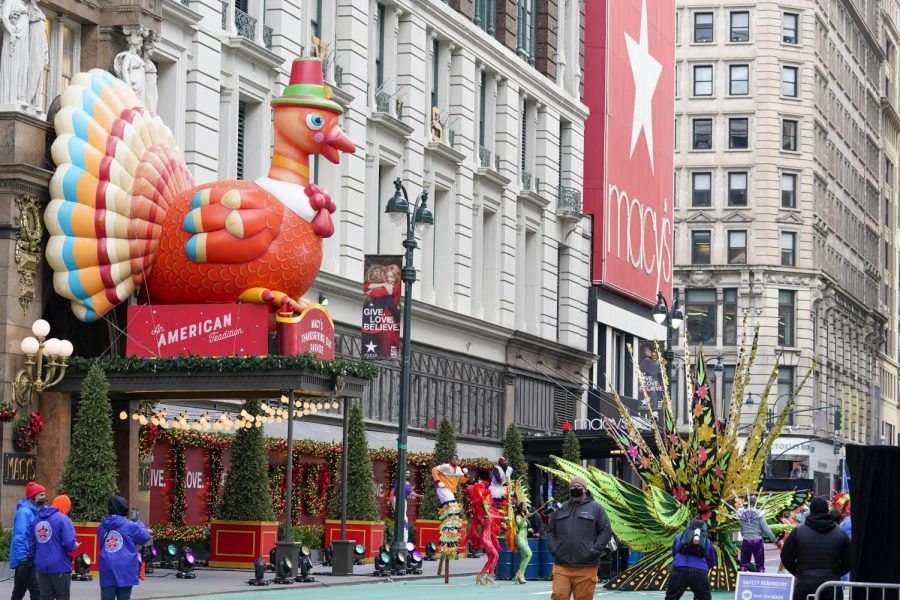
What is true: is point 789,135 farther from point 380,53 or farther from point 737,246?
point 380,53

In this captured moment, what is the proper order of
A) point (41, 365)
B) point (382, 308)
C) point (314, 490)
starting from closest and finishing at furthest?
1. point (41, 365)
2. point (382, 308)
3. point (314, 490)

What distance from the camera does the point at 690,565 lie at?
22266 mm

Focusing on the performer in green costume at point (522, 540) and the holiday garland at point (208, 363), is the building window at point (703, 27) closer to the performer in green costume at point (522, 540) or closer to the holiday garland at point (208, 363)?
the performer in green costume at point (522, 540)

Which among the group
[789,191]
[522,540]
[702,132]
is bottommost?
[522,540]

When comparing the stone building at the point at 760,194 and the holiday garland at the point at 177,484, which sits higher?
the stone building at the point at 760,194

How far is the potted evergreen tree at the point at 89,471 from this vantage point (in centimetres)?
2884

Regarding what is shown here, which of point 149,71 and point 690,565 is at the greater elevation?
point 149,71

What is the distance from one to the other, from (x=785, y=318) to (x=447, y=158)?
53.7 metres

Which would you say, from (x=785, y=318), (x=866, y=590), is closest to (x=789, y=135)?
(x=785, y=318)

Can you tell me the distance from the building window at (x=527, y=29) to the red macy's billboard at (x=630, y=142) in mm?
5390

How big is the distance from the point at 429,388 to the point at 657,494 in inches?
894

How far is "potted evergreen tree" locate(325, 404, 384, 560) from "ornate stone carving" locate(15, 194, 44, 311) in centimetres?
939

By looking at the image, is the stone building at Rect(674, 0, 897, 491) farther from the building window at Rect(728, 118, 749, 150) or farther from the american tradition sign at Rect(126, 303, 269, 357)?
the american tradition sign at Rect(126, 303, 269, 357)

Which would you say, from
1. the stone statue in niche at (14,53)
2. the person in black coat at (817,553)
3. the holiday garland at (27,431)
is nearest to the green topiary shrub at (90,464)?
the holiday garland at (27,431)
